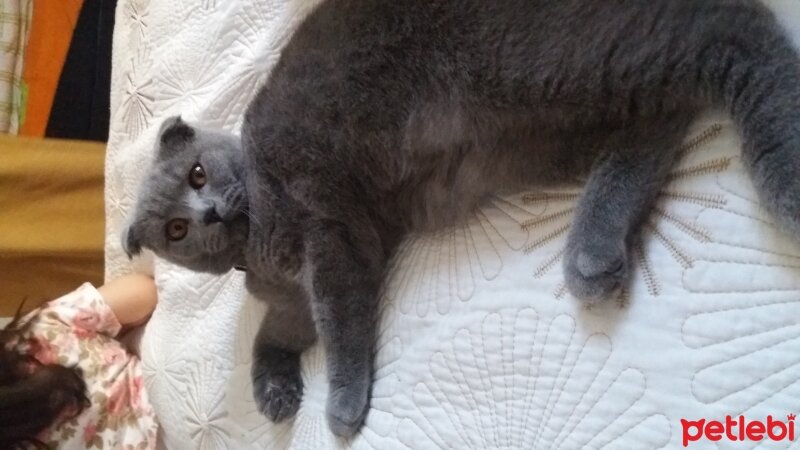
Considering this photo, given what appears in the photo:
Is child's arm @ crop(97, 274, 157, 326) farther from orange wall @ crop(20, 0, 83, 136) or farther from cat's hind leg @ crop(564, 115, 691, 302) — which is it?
cat's hind leg @ crop(564, 115, 691, 302)

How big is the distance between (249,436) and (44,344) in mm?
530

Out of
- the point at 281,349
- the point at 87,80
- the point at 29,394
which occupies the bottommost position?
the point at 29,394

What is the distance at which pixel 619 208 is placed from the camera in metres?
0.74

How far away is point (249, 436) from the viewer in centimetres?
108

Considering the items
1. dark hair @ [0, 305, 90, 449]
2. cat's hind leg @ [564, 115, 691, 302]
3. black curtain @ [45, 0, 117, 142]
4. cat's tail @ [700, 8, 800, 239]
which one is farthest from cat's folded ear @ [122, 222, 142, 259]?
black curtain @ [45, 0, 117, 142]

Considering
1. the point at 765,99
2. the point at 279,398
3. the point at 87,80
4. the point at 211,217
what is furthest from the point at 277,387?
the point at 87,80

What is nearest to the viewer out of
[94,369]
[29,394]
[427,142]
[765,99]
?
[765,99]

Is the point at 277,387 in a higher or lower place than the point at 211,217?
lower

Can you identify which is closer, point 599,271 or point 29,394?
point 599,271

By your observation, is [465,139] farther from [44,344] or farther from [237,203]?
[44,344]

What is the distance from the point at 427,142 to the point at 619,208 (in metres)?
0.26

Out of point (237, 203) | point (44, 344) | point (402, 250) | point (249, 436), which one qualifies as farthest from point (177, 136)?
point (44, 344)

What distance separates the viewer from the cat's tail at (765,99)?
0.63 metres

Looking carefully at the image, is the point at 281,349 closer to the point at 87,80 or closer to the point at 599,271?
the point at 599,271
